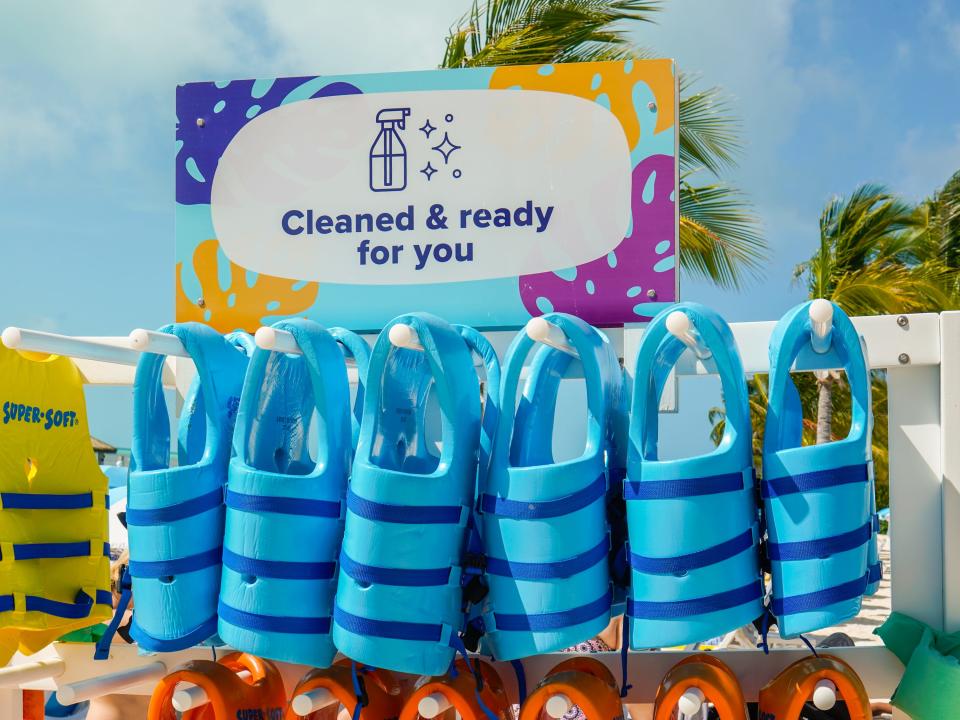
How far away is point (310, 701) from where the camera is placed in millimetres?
1498

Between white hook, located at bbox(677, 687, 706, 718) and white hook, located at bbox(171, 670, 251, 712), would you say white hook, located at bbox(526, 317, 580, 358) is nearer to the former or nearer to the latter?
white hook, located at bbox(677, 687, 706, 718)

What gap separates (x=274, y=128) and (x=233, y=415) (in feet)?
2.45

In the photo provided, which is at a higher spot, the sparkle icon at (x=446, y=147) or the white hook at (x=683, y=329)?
the sparkle icon at (x=446, y=147)

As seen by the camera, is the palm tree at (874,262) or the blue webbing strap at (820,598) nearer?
the blue webbing strap at (820,598)

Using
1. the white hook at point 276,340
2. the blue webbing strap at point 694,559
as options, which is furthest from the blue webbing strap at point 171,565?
the blue webbing strap at point 694,559

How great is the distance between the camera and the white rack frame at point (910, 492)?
163 centimetres

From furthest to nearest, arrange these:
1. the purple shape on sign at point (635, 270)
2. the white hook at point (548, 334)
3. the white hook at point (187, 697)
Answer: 1. the purple shape on sign at point (635, 270)
2. the white hook at point (187, 697)
3. the white hook at point (548, 334)

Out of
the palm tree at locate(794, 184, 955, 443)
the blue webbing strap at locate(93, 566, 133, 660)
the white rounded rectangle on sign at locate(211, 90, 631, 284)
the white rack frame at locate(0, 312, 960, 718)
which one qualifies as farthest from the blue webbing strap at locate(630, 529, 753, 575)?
the palm tree at locate(794, 184, 955, 443)

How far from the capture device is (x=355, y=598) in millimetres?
1372

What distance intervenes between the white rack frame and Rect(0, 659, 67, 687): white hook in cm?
2

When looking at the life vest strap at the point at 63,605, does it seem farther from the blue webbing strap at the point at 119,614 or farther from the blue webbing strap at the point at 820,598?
the blue webbing strap at the point at 820,598

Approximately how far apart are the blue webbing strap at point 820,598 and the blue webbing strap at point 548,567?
0.27 metres

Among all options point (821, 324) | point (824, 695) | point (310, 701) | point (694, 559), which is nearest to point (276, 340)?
point (310, 701)

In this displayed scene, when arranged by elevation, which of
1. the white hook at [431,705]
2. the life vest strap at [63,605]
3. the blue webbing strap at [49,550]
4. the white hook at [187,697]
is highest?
the blue webbing strap at [49,550]
